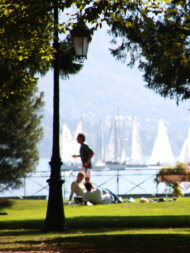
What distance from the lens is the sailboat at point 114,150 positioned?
113 m

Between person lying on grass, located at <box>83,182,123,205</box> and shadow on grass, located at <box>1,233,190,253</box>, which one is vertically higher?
person lying on grass, located at <box>83,182,123,205</box>

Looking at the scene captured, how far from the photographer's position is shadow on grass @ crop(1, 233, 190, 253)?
7758 mm

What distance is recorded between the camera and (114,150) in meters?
117

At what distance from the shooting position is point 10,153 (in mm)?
22453

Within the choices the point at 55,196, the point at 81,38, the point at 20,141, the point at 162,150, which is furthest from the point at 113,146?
the point at 55,196

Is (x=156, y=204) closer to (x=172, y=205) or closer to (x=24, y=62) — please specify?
(x=172, y=205)

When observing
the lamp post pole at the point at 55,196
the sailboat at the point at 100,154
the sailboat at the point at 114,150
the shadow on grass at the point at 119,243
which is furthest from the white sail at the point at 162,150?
the shadow on grass at the point at 119,243

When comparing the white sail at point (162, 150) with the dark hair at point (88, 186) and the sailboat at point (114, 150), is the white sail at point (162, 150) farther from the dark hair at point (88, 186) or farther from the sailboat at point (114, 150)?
the dark hair at point (88, 186)

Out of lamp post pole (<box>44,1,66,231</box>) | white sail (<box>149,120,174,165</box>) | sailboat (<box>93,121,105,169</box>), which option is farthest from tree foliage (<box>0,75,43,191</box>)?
sailboat (<box>93,121,105,169</box>)

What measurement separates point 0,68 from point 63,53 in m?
1.89

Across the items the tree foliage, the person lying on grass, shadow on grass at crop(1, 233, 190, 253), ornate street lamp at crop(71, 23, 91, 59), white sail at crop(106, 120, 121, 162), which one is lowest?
shadow on grass at crop(1, 233, 190, 253)

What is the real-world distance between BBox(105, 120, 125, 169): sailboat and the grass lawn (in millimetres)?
97385

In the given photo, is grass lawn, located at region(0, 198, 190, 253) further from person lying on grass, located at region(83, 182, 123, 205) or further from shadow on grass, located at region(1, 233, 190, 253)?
person lying on grass, located at region(83, 182, 123, 205)

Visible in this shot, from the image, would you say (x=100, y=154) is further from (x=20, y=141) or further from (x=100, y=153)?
(x=20, y=141)
